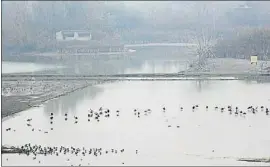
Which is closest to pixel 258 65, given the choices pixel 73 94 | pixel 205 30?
pixel 205 30

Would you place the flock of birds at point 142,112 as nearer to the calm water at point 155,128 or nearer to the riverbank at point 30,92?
the calm water at point 155,128

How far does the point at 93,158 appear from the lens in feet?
12.9

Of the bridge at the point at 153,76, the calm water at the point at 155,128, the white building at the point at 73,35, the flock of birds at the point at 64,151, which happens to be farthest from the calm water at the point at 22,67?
the flock of birds at the point at 64,151

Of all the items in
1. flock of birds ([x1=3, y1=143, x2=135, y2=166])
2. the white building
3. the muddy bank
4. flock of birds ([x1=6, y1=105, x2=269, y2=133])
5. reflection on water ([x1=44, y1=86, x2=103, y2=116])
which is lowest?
flock of birds ([x1=3, y1=143, x2=135, y2=166])

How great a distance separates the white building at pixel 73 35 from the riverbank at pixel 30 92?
4956 millimetres

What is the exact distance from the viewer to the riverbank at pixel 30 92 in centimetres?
614

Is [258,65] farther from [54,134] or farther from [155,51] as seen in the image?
[54,134]

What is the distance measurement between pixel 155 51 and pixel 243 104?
5.79m

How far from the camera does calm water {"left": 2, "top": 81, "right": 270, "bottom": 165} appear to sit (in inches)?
156

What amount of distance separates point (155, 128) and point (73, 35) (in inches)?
345

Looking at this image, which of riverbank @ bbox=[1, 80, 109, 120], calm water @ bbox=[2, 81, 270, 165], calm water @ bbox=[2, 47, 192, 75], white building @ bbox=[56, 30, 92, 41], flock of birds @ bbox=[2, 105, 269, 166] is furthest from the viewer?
white building @ bbox=[56, 30, 92, 41]

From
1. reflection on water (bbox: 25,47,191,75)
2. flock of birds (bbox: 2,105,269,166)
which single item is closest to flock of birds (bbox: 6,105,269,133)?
flock of birds (bbox: 2,105,269,166)

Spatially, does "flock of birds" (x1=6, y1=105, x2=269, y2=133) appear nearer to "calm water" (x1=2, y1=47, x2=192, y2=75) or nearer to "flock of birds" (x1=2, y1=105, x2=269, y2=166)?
"flock of birds" (x1=2, y1=105, x2=269, y2=166)

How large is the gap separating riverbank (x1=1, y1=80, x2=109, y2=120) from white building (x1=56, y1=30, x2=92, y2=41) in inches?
195
